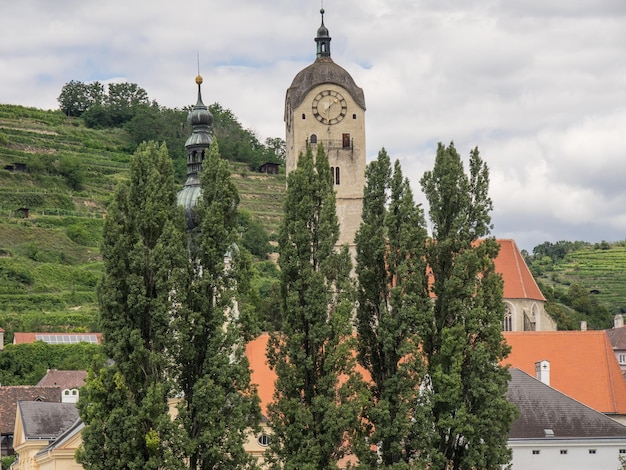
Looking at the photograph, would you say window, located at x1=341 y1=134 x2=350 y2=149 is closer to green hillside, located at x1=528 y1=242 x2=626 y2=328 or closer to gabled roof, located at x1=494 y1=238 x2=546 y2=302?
gabled roof, located at x1=494 y1=238 x2=546 y2=302

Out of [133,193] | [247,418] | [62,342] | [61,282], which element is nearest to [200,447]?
[247,418]

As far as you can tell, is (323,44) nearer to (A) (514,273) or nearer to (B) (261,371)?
(A) (514,273)

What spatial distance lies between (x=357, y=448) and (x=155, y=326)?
6.62 m

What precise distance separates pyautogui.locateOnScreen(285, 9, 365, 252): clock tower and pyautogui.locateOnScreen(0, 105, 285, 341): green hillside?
31.1 m

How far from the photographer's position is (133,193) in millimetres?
39094

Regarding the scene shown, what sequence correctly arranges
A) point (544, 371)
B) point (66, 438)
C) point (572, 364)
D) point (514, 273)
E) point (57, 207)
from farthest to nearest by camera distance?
1. point (57, 207)
2. point (514, 273)
3. point (572, 364)
4. point (544, 371)
5. point (66, 438)

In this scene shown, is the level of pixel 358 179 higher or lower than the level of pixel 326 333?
higher

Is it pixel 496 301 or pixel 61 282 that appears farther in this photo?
pixel 61 282

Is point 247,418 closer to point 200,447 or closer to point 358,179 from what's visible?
point 200,447

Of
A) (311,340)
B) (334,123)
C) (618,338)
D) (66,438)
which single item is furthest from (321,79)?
(311,340)

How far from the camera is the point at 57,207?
151 m

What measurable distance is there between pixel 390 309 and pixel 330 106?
5023cm

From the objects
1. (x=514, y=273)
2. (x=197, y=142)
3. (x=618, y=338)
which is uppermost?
(x=197, y=142)

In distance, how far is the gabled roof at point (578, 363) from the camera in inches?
2386
